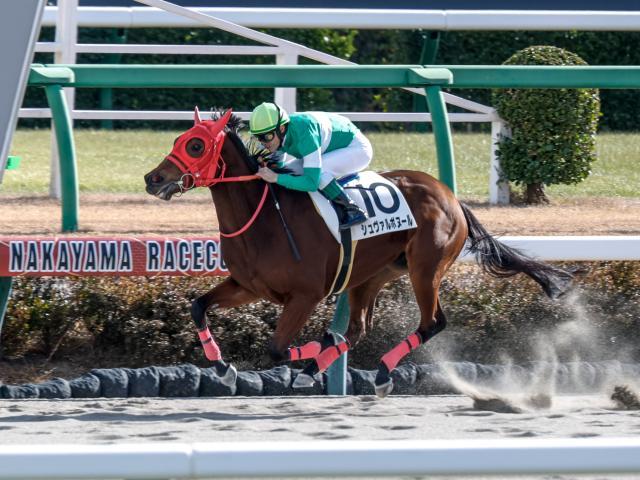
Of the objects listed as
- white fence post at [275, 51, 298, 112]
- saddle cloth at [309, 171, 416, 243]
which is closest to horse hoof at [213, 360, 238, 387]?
saddle cloth at [309, 171, 416, 243]

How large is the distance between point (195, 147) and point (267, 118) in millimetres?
360

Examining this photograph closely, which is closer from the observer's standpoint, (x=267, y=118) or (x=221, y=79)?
(x=267, y=118)

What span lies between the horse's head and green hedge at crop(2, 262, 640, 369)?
3.49ft

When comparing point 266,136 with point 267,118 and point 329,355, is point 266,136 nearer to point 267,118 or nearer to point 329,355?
point 267,118

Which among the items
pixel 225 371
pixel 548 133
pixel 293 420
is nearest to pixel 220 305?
pixel 225 371

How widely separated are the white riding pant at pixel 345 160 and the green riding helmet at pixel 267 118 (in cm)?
32

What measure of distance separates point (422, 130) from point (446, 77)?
6.52 metres

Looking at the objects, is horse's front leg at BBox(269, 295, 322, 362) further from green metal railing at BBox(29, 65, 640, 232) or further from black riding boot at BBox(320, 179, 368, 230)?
green metal railing at BBox(29, 65, 640, 232)

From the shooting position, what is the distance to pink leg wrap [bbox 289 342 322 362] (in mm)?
5488

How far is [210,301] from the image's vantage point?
217 inches

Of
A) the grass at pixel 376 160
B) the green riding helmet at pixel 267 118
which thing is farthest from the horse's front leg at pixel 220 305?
the grass at pixel 376 160

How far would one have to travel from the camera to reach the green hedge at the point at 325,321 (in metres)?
6.09

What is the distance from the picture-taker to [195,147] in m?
5.28

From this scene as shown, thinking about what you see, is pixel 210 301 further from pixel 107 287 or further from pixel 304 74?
pixel 304 74
